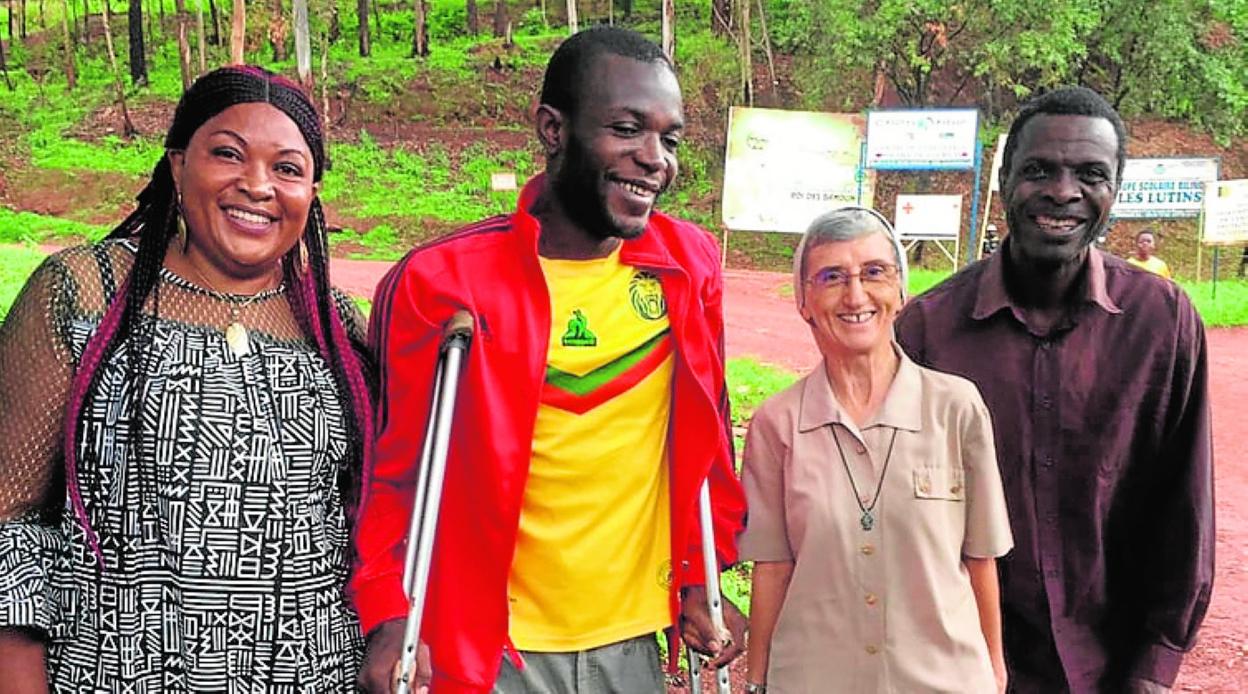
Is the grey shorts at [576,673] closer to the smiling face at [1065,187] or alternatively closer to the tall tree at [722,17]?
the smiling face at [1065,187]

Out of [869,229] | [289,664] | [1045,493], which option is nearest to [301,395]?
[289,664]

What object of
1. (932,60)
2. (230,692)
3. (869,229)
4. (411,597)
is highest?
(932,60)

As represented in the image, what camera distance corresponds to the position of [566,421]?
2641 mm

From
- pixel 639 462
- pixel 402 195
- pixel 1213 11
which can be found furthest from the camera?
pixel 402 195

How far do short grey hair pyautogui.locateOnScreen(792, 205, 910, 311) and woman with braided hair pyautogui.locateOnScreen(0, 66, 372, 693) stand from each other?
1.15m

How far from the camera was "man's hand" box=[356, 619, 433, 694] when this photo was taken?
8.08 feet

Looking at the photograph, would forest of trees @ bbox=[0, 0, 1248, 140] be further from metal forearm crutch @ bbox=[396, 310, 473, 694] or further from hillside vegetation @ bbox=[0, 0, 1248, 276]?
metal forearm crutch @ bbox=[396, 310, 473, 694]

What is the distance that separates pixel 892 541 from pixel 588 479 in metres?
0.73

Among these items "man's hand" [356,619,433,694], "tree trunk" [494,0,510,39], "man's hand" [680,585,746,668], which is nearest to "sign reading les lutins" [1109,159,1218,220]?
"man's hand" [680,585,746,668]

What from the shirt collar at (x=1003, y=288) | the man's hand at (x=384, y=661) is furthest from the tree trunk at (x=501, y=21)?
the man's hand at (x=384, y=661)

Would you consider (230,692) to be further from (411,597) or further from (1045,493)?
(1045,493)

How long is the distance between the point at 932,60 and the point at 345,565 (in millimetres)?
24216

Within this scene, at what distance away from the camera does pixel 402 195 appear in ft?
86.7

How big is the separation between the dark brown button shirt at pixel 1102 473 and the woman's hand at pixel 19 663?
2.25 metres
